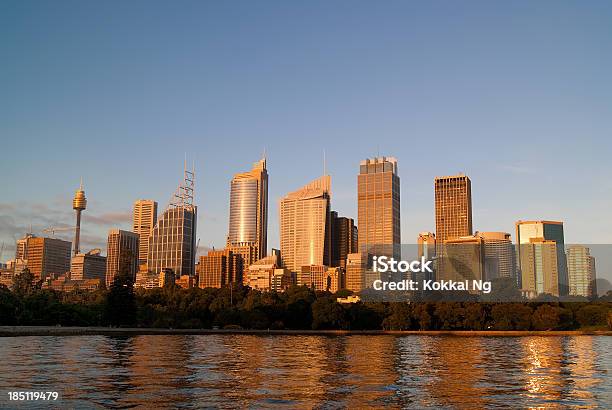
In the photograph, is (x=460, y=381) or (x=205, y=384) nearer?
(x=205, y=384)

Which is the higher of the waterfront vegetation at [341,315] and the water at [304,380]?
the waterfront vegetation at [341,315]

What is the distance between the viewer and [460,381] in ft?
180

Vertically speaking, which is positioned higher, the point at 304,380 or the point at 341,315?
the point at 341,315

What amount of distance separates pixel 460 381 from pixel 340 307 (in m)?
138

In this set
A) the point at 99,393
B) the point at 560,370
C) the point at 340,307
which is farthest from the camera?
the point at 340,307

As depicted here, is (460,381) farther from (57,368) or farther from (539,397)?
(57,368)

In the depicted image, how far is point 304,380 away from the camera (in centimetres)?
5422

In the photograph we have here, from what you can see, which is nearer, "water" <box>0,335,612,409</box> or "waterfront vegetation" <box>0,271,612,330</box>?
"water" <box>0,335,612,409</box>

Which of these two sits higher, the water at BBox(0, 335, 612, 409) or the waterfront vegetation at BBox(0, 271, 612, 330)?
the waterfront vegetation at BBox(0, 271, 612, 330)

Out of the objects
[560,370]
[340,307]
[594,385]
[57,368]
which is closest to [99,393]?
[57,368]

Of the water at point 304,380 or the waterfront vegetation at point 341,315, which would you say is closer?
the water at point 304,380

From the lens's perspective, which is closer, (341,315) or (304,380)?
(304,380)

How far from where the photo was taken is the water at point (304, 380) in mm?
42531

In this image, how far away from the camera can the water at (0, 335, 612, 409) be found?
4253 cm
